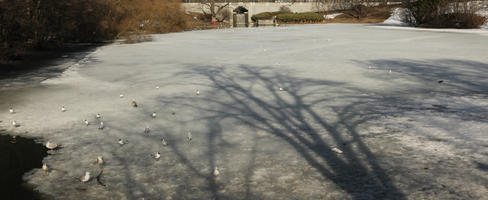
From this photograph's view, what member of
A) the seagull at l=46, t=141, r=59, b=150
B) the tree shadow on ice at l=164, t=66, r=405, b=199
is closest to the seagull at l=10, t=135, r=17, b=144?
the seagull at l=46, t=141, r=59, b=150

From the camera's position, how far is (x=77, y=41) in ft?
71.5

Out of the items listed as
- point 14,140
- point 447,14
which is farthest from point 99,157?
point 447,14

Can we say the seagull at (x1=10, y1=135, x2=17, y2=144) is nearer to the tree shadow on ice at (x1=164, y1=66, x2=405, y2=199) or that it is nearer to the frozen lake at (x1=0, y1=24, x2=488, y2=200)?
the frozen lake at (x1=0, y1=24, x2=488, y2=200)

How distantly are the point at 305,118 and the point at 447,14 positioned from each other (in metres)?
29.8

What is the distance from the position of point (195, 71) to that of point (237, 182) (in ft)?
24.1

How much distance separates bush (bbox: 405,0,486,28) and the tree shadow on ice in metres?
25.2

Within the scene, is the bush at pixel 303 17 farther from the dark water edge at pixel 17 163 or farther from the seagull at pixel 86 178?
the seagull at pixel 86 178

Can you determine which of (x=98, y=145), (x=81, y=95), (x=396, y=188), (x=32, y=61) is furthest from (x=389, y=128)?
(x=32, y=61)

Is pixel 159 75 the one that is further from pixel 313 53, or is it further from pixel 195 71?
pixel 313 53

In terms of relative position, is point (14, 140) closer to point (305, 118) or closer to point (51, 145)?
point (51, 145)

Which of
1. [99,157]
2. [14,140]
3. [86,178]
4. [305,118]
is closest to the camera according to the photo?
[86,178]

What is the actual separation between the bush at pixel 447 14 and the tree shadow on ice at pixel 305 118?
82.7 ft

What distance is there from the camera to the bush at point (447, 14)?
2871 centimetres

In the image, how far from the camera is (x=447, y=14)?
30.3 metres
